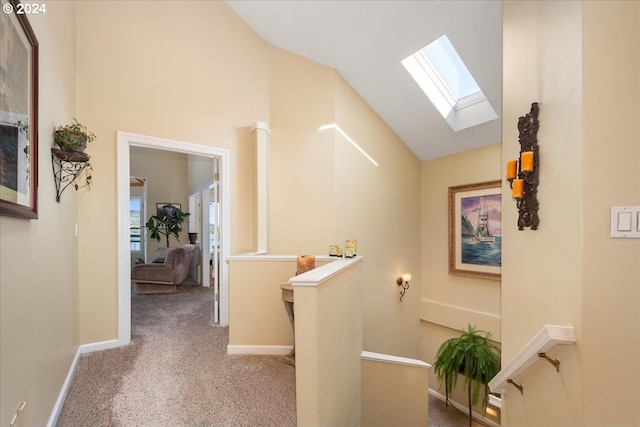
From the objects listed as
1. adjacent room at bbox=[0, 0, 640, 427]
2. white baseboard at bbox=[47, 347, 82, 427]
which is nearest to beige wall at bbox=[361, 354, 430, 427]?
adjacent room at bbox=[0, 0, 640, 427]

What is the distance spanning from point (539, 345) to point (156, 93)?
366 cm

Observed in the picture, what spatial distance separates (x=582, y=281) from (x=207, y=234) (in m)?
5.65

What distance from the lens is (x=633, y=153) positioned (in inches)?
→ 48.0

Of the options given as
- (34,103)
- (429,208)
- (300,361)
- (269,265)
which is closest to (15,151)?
(34,103)

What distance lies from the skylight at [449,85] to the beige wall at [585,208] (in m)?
1.90

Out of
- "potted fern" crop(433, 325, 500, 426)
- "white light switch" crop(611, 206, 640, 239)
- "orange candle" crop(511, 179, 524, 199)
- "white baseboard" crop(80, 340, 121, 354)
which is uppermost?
"orange candle" crop(511, 179, 524, 199)

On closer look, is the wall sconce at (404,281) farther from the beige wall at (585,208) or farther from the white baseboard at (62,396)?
the white baseboard at (62,396)

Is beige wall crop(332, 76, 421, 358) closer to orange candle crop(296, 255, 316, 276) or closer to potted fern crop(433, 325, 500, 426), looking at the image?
potted fern crop(433, 325, 500, 426)

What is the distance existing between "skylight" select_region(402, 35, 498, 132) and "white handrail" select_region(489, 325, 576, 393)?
113 inches

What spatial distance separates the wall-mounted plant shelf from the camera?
1.94 meters

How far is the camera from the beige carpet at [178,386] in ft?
6.00

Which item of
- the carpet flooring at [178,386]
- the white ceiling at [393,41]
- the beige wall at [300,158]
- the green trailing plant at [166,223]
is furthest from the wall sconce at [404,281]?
the green trailing plant at [166,223]

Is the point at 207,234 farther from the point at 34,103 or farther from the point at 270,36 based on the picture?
the point at 34,103

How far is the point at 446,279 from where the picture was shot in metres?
4.50
